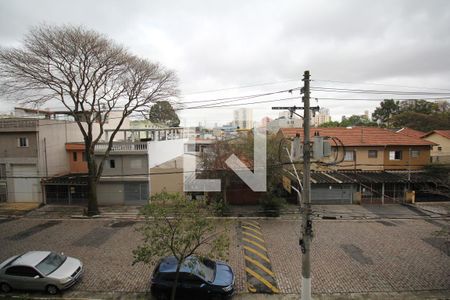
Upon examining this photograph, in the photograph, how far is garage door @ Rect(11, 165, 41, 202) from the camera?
2263 cm

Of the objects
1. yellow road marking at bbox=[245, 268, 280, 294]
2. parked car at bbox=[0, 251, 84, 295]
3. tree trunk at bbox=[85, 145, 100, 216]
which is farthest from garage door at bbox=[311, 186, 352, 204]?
parked car at bbox=[0, 251, 84, 295]

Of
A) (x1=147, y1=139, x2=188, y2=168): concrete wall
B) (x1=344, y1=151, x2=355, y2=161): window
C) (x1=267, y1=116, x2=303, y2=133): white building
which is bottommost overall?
(x1=344, y1=151, x2=355, y2=161): window

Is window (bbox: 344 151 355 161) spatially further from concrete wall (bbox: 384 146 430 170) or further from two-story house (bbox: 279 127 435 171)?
concrete wall (bbox: 384 146 430 170)

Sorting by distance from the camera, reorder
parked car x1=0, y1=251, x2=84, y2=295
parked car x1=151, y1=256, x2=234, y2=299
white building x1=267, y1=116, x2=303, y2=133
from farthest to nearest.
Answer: white building x1=267, y1=116, x2=303, y2=133 → parked car x1=0, y1=251, x2=84, y2=295 → parked car x1=151, y1=256, x2=234, y2=299

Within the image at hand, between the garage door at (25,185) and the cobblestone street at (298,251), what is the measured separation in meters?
4.06

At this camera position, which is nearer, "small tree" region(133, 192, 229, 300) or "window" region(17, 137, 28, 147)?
"small tree" region(133, 192, 229, 300)

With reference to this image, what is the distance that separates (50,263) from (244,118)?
7276 centimetres

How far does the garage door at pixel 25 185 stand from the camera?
891 inches

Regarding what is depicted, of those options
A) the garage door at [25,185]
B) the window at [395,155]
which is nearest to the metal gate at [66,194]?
the garage door at [25,185]

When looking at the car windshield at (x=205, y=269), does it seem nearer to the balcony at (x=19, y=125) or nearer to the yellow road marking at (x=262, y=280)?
the yellow road marking at (x=262, y=280)

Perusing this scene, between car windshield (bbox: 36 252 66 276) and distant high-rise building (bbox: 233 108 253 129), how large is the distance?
64.9m

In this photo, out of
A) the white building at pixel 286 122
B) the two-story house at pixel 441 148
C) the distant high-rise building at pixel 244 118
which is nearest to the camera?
the white building at pixel 286 122

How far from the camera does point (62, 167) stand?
24250 millimetres

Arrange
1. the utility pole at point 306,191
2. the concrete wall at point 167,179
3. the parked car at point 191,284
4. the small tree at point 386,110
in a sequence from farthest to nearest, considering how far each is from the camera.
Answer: the small tree at point 386,110 < the concrete wall at point 167,179 < the parked car at point 191,284 < the utility pole at point 306,191
